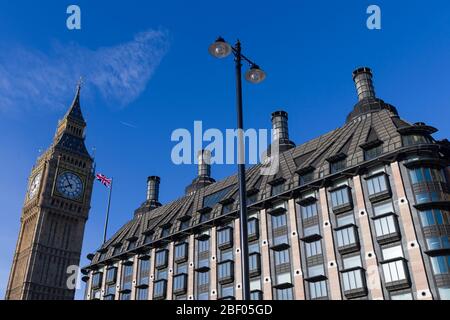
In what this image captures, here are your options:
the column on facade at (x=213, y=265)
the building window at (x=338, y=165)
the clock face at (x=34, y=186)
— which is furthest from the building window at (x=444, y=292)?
the clock face at (x=34, y=186)

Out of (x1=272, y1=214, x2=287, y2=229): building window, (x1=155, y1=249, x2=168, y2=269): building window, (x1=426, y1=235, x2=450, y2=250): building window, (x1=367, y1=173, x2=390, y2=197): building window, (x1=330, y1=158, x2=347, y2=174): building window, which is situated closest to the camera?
(x1=426, y1=235, x2=450, y2=250): building window

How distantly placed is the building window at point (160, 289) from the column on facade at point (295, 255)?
68.9ft

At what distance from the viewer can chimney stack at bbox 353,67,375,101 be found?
61763mm

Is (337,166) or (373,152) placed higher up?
(373,152)

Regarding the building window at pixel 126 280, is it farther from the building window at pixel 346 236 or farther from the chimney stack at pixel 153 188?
the building window at pixel 346 236

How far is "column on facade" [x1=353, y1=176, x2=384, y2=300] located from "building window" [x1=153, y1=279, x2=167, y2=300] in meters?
29.1

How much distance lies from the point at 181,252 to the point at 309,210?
2047cm

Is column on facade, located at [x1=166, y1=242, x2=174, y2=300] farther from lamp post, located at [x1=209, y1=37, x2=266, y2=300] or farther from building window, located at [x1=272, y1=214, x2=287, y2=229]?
lamp post, located at [x1=209, y1=37, x2=266, y2=300]

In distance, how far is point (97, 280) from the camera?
73438 mm

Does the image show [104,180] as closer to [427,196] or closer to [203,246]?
[203,246]

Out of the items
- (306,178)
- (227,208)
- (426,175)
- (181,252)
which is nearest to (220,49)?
(426,175)

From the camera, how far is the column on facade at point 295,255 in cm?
4736

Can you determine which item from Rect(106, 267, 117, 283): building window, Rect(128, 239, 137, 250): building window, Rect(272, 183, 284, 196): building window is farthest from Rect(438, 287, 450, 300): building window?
Rect(106, 267, 117, 283): building window
